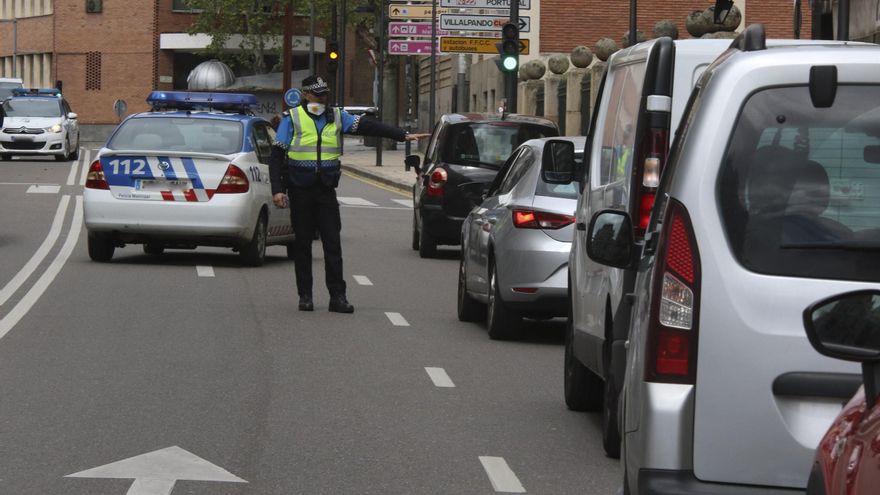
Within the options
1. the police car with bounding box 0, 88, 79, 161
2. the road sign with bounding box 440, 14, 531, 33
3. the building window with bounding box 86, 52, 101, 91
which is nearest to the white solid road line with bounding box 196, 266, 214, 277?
the road sign with bounding box 440, 14, 531, 33

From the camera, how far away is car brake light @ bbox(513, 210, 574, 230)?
12.5 metres

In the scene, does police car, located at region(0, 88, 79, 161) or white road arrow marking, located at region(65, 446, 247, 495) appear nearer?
white road arrow marking, located at region(65, 446, 247, 495)

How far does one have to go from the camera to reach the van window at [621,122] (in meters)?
8.43

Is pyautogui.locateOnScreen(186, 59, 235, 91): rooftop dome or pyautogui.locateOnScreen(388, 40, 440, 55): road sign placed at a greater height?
pyautogui.locateOnScreen(388, 40, 440, 55): road sign

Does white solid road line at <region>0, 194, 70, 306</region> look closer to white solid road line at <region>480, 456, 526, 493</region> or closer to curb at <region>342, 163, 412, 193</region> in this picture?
white solid road line at <region>480, 456, 526, 493</region>

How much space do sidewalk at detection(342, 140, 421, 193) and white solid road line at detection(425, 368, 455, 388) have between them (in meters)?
28.4

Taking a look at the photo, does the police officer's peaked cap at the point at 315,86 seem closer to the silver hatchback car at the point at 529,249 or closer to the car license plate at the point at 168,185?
the silver hatchback car at the point at 529,249

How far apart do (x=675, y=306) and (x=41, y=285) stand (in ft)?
38.7

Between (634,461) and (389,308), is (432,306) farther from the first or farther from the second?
(634,461)

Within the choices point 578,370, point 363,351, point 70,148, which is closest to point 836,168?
point 578,370

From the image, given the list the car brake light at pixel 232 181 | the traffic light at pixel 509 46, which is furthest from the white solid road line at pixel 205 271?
the traffic light at pixel 509 46

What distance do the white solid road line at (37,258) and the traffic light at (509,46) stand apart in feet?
23.8

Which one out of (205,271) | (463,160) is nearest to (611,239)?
(205,271)

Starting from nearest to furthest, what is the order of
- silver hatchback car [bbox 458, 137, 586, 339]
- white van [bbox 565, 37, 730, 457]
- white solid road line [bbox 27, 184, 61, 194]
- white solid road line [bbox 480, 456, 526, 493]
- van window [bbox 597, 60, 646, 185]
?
white solid road line [bbox 480, 456, 526, 493] < white van [bbox 565, 37, 730, 457] < van window [bbox 597, 60, 646, 185] < silver hatchback car [bbox 458, 137, 586, 339] < white solid road line [bbox 27, 184, 61, 194]
